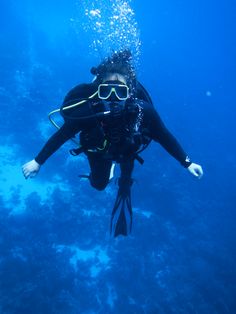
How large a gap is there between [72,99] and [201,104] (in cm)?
4335

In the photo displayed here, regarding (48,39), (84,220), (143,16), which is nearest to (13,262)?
(84,220)

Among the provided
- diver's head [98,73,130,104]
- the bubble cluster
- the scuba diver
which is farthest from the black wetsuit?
the bubble cluster

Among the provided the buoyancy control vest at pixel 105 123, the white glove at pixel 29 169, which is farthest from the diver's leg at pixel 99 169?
the white glove at pixel 29 169

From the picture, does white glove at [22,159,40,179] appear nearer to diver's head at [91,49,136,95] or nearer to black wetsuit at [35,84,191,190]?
black wetsuit at [35,84,191,190]

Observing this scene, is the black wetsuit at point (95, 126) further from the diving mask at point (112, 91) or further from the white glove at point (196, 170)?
the diving mask at point (112, 91)

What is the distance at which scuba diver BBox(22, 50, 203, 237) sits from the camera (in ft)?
14.0

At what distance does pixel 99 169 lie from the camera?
5402mm

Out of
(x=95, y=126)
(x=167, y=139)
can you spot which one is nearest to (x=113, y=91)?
(x=95, y=126)

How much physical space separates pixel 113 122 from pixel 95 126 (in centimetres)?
30

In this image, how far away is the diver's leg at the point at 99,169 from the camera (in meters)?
5.22

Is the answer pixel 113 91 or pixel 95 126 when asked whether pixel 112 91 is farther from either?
pixel 95 126

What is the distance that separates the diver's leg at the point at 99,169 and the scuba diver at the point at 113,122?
0.06ft

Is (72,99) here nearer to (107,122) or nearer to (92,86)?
(92,86)

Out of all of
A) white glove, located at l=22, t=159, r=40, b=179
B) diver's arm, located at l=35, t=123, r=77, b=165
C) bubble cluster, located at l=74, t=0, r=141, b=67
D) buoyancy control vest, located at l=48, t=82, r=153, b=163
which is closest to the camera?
buoyancy control vest, located at l=48, t=82, r=153, b=163
